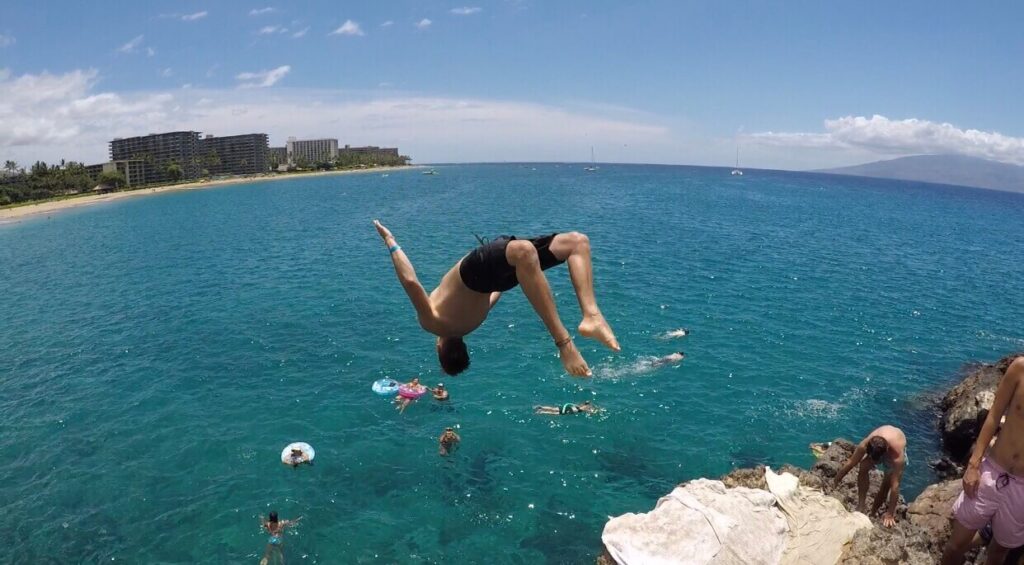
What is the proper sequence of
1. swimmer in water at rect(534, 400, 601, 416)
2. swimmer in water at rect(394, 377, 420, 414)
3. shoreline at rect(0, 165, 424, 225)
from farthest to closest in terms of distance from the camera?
shoreline at rect(0, 165, 424, 225) → swimmer in water at rect(394, 377, 420, 414) → swimmer in water at rect(534, 400, 601, 416)

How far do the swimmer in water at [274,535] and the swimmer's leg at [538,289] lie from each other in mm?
11721

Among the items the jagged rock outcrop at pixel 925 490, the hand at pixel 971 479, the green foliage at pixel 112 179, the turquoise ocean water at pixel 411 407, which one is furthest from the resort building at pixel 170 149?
the hand at pixel 971 479

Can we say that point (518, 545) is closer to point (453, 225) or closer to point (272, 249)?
point (272, 249)

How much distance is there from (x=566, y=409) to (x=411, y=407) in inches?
229

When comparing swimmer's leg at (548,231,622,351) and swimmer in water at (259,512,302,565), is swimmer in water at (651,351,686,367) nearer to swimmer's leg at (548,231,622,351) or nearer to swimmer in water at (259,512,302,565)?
swimmer in water at (259,512,302,565)

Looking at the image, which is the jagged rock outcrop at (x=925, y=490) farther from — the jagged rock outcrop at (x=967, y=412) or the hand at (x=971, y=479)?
the hand at (x=971, y=479)

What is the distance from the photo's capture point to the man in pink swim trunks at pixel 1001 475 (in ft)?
23.2

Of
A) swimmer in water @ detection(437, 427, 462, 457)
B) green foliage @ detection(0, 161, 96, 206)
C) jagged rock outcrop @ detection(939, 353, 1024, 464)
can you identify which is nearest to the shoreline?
green foliage @ detection(0, 161, 96, 206)

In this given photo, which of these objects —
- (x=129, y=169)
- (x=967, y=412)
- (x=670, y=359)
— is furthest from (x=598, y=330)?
(x=129, y=169)

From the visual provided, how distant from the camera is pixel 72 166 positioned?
456 ft

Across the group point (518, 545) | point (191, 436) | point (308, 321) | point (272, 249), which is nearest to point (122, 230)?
point (272, 249)

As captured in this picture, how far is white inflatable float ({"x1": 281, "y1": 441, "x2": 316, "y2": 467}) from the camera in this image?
1716 centimetres

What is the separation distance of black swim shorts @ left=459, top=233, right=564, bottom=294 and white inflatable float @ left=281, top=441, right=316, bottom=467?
45.1ft

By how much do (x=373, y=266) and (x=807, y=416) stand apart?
34023mm
